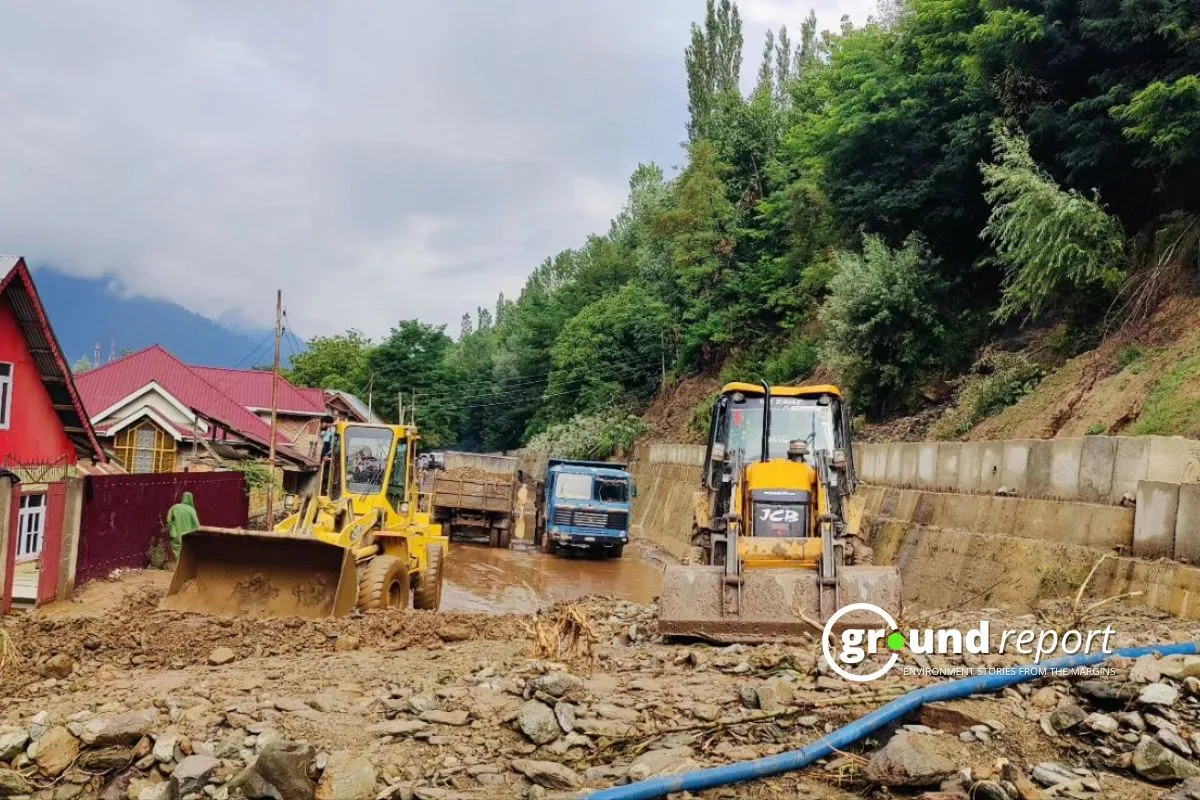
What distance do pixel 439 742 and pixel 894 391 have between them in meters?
20.5

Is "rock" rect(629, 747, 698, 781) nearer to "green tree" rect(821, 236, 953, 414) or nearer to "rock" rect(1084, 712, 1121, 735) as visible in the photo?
"rock" rect(1084, 712, 1121, 735)

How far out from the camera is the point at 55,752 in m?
5.77

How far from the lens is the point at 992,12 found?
62.2 ft

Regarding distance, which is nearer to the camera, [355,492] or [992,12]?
[355,492]

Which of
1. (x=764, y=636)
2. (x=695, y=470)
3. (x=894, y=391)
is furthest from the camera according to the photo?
(x=695, y=470)

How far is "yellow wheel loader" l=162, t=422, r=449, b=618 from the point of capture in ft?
34.0

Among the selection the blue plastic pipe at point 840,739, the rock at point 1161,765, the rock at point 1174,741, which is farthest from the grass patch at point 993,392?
the rock at point 1161,765

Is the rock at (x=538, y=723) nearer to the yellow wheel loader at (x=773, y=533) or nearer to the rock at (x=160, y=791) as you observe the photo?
the rock at (x=160, y=791)

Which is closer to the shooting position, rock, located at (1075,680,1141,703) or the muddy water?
rock, located at (1075,680,1141,703)

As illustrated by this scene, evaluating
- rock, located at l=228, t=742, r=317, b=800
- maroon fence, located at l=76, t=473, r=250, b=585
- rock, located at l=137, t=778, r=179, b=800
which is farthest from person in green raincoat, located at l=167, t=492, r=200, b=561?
rock, located at l=228, t=742, r=317, b=800

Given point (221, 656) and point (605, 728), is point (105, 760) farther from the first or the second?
point (605, 728)

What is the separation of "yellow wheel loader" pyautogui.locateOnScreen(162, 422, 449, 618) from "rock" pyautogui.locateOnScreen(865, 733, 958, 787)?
6.92 m

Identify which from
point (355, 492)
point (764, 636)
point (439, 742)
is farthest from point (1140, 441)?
point (355, 492)

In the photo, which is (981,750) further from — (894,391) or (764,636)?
(894,391)
